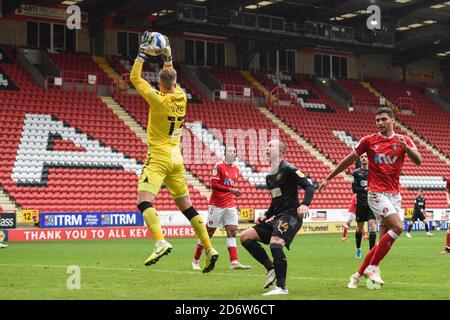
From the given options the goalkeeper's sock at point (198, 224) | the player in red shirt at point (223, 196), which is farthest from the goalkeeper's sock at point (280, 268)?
the player in red shirt at point (223, 196)

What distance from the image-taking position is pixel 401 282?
43.2 ft

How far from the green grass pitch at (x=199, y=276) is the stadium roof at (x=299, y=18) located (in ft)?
70.6

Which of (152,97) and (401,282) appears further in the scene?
(401,282)

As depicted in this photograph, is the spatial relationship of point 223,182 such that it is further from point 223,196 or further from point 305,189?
point 305,189

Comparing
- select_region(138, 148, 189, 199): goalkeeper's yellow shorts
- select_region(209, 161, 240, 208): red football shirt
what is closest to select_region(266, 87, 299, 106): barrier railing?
select_region(209, 161, 240, 208): red football shirt

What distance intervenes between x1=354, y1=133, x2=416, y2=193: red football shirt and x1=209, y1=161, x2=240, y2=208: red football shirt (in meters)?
5.80

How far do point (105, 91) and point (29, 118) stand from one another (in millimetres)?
5993

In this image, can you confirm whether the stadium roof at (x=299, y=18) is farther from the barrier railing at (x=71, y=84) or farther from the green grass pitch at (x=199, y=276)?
the green grass pitch at (x=199, y=276)

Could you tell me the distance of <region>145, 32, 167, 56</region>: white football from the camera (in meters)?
11.2

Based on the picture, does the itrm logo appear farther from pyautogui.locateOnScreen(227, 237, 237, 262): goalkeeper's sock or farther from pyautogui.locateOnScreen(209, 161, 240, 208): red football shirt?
Result: pyautogui.locateOnScreen(227, 237, 237, 262): goalkeeper's sock

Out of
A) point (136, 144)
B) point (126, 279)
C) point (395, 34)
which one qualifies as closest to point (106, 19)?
point (136, 144)

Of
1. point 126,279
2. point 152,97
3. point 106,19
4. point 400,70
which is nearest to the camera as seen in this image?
point 152,97

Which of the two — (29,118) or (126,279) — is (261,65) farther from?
(126,279)

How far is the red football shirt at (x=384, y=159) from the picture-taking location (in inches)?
476
